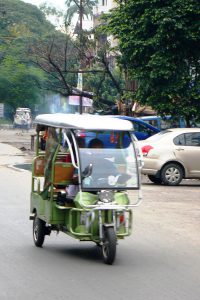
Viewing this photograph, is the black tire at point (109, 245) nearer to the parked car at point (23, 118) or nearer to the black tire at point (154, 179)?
the black tire at point (154, 179)

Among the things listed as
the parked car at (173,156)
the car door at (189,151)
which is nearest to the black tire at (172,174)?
the parked car at (173,156)

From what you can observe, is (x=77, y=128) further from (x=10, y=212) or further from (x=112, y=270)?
(x=10, y=212)

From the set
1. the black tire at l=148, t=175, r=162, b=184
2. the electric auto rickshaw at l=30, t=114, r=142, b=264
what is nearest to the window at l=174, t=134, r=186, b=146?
the black tire at l=148, t=175, r=162, b=184

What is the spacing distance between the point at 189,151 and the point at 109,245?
13.1 m

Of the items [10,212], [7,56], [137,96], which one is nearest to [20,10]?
[7,56]

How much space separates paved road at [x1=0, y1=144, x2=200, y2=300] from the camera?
9648mm

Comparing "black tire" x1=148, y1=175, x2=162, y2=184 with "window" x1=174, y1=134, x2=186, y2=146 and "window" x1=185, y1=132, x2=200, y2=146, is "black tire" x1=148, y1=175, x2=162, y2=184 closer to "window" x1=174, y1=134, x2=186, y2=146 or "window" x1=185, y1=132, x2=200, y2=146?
"window" x1=174, y1=134, x2=186, y2=146

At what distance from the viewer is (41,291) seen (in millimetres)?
9547

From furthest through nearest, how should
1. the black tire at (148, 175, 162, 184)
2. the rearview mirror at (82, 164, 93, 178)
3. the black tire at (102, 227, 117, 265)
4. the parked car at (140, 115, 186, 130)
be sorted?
the parked car at (140, 115, 186, 130), the black tire at (148, 175, 162, 184), the rearview mirror at (82, 164, 93, 178), the black tire at (102, 227, 117, 265)

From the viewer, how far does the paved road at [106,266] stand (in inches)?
380

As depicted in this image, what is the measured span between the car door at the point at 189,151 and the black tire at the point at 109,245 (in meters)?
12.8

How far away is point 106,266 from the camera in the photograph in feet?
37.4

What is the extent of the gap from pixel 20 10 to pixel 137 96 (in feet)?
260

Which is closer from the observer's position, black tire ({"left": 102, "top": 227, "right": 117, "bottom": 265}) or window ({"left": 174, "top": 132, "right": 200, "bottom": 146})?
black tire ({"left": 102, "top": 227, "right": 117, "bottom": 265})
